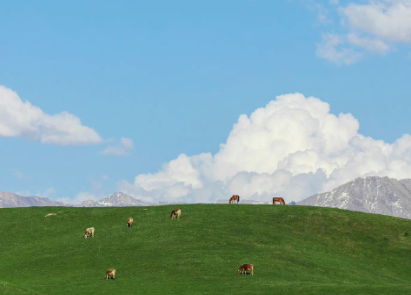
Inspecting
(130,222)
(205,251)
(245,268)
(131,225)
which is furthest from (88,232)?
(245,268)

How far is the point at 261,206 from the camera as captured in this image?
90500 millimetres

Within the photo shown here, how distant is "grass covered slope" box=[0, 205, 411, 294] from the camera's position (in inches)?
2379

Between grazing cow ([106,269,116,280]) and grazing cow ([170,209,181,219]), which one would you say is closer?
grazing cow ([106,269,116,280])

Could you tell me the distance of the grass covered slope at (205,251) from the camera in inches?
2379

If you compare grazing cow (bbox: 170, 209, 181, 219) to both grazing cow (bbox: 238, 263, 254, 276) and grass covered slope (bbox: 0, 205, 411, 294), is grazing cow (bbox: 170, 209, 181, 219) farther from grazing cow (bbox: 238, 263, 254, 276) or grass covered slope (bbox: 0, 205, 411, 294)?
grazing cow (bbox: 238, 263, 254, 276)

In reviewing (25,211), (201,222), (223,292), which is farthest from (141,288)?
(25,211)

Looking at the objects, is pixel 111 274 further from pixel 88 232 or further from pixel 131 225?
pixel 131 225

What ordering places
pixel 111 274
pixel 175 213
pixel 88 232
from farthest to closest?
pixel 175 213
pixel 88 232
pixel 111 274

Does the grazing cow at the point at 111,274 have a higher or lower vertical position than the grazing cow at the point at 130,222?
lower

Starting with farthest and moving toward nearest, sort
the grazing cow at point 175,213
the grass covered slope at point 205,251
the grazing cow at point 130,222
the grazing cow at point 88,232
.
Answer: the grazing cow at point 175,213 → the grazing cow at point 130,222 → the grazing cow at point 88,232 → the grass covered slope at point 205,251

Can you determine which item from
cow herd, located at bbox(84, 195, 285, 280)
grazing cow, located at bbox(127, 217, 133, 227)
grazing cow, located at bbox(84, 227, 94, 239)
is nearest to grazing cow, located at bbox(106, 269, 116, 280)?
cow herd, located at bbox(84, 195, 285, 280)

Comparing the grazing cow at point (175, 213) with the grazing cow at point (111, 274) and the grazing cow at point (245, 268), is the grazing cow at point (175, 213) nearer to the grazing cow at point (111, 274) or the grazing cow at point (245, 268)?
the grazing cow at point (111, 274)

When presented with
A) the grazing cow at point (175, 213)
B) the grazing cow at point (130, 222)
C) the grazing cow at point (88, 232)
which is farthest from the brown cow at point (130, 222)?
the grazing cow at point (175, 213)

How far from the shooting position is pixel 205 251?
71.6 m
